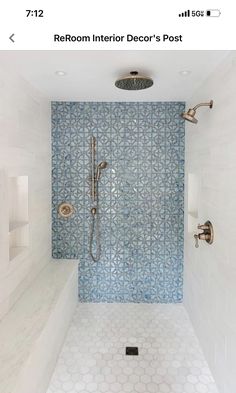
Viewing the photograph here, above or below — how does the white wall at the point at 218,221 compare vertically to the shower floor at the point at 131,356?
above

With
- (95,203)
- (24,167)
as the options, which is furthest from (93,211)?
(24,167)

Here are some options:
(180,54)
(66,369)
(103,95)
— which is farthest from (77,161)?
(66,369)

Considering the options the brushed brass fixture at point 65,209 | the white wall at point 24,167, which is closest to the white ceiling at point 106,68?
the white wall at point 24,167

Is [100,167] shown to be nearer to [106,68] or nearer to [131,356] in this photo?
[106,68]

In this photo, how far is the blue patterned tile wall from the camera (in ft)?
10.2

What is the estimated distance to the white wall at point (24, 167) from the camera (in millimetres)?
1984

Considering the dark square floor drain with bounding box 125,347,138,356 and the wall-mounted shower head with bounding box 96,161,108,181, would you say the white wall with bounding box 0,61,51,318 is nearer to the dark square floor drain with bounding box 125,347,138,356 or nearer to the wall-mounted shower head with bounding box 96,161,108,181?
the wall-mounted shower head with bounding box 96,161,108,181

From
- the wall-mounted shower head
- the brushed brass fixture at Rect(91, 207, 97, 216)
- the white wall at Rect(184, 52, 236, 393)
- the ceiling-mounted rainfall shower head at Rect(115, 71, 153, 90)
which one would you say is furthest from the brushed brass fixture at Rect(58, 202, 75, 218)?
the ceiling-mounted rainfall shower head at Rect(115, 71, 153, 90)

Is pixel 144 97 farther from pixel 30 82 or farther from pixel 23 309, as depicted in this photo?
pixel 23 309

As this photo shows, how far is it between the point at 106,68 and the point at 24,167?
96cm

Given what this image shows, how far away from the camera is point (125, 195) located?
3.16m

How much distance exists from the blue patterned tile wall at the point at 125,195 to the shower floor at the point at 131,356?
0.28 meters

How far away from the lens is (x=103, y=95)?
9.31ft
